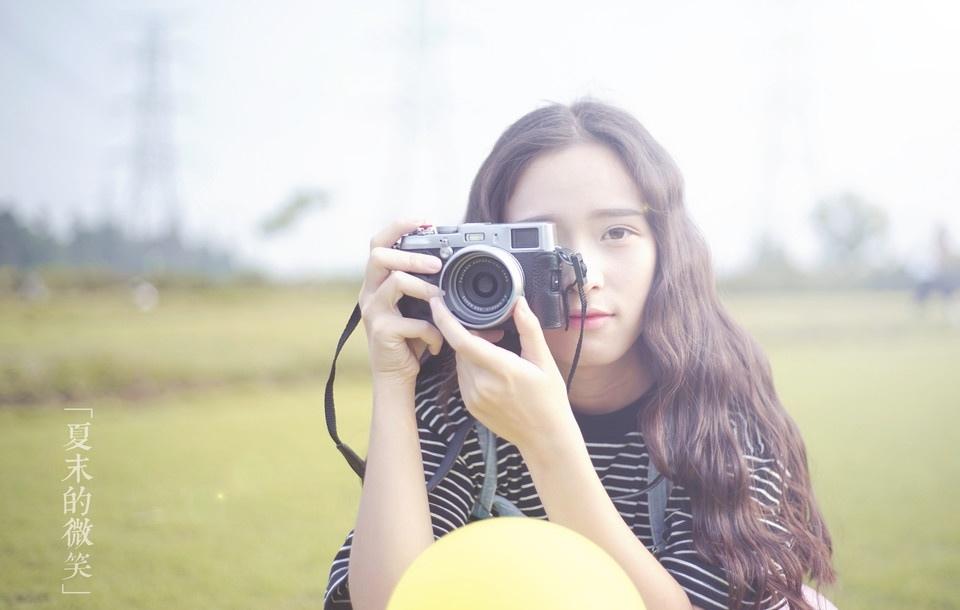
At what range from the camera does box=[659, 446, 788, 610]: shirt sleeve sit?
85cm

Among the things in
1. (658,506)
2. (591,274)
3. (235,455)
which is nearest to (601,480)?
(658,506)

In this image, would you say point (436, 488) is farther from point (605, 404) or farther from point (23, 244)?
point (23, 244)

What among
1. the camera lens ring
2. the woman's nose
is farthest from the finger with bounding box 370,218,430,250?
the woman's nose

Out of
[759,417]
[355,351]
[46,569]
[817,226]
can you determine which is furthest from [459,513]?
[817,226]

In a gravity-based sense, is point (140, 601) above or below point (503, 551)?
below

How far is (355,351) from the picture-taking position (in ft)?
11.1

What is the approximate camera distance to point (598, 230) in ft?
3.17

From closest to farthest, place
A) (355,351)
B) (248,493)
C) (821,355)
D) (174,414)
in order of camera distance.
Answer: (248,493), (174,414), (355,351), (821,355)

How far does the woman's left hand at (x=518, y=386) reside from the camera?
78 cm

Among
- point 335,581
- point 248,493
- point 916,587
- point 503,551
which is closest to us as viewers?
point 503,551

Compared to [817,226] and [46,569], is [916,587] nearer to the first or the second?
[46,569]

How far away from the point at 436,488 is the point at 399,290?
270mm

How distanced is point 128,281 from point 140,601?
1393 mm

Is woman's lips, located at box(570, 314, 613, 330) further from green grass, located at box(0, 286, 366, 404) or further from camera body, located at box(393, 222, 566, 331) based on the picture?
green grass, located at box(0, 286, 366, 404)
